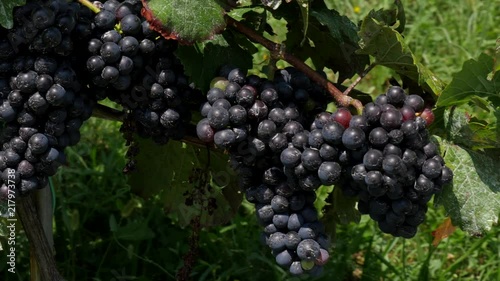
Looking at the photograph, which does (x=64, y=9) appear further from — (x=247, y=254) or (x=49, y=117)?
(x=247, y=254)

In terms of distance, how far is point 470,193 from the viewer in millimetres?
1673

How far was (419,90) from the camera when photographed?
1804mm

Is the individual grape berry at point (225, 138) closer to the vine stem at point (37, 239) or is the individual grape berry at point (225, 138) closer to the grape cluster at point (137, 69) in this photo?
the grape cluster at point (137, 69)

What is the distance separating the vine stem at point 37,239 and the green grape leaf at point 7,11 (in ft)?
1.58

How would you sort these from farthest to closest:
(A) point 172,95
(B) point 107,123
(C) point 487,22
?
(C) point 487,22 < (B) point 107,123 < (A) point 172,95

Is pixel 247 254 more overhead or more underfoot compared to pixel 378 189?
more underfoot

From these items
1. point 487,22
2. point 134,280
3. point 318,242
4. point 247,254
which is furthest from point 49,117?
point 487,22

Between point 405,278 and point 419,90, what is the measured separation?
89 centimetres

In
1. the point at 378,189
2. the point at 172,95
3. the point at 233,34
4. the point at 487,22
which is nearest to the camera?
the point at 378,189

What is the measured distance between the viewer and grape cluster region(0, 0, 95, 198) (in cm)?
151

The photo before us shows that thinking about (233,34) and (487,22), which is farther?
(487,22)

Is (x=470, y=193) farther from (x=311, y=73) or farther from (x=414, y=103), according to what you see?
(x=311, y=73)

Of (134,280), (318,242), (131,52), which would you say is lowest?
(134,280)

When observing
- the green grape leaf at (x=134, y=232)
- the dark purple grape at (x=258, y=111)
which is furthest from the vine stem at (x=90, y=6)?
the green grape leaf at (x=134, y=232)
